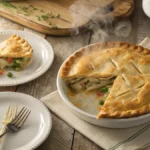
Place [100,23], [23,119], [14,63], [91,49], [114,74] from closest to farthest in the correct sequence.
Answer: [23,119], [114,74], [91,49], [14,63], [100,23]

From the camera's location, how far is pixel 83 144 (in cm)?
231

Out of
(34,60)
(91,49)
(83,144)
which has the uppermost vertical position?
(91,49)

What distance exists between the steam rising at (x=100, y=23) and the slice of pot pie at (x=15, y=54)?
0.53 metres

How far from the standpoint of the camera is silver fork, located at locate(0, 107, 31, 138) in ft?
7.46

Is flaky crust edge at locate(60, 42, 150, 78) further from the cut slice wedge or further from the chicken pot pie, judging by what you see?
the cut slice wedge

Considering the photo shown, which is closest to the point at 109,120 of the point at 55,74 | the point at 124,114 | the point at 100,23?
the point at 124,114

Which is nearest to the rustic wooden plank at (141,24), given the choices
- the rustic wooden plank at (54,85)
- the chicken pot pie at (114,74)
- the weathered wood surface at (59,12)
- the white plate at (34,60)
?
the weathered wood surface at (59,12)

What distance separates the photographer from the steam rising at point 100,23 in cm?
335

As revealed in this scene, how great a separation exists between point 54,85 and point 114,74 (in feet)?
1.57

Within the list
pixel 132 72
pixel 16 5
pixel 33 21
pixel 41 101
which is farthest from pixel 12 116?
pixel 16 5

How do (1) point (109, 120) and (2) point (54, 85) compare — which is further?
(2) point (54, 85)

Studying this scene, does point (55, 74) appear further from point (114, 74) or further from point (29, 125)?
point (29, 125)

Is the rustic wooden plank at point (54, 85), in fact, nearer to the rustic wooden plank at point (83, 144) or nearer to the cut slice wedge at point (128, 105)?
the rustic wooden plank at point (83, 144)

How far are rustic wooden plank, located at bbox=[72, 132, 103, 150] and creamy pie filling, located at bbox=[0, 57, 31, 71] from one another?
0.81 metres
